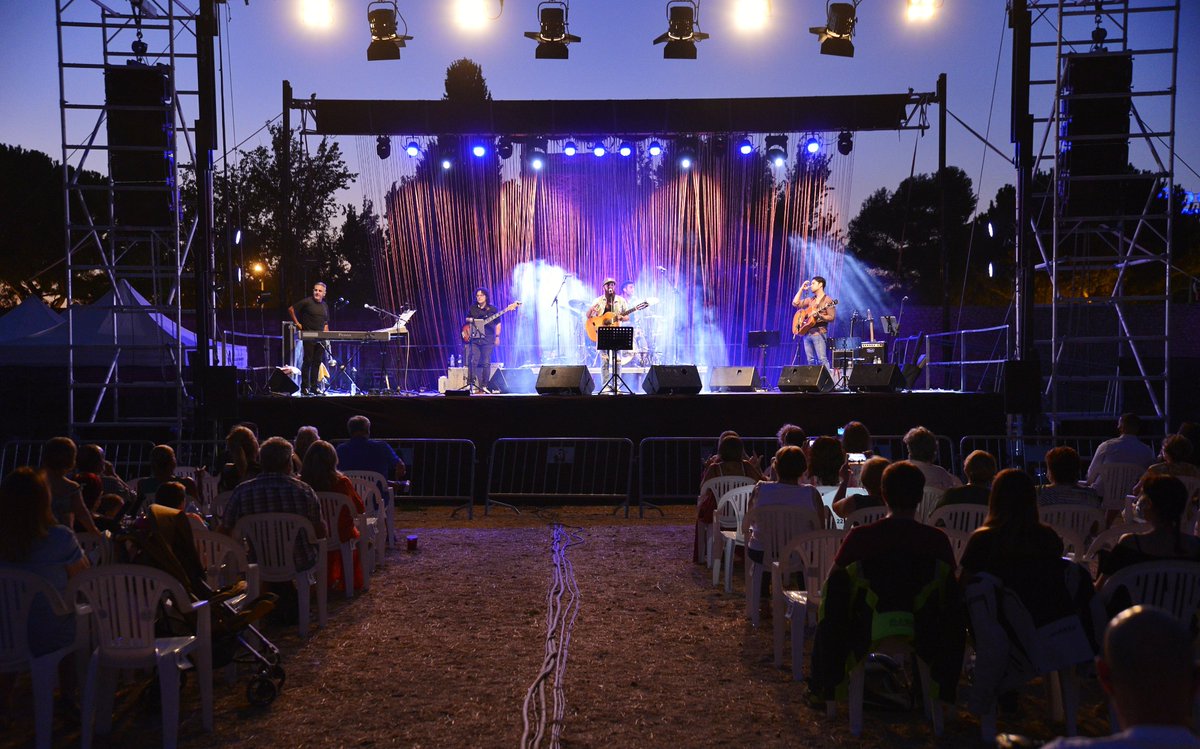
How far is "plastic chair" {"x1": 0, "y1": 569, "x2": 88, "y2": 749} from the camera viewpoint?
3.88 m

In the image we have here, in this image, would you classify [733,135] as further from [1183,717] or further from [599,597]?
[1183,717]

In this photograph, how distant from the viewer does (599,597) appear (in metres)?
6.87

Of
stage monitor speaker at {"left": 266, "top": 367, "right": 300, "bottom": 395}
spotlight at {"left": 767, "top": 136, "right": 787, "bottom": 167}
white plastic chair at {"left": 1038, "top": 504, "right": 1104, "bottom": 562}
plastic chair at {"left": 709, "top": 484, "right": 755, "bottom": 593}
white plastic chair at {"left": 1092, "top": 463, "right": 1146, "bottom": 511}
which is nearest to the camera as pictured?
white plastic chair at {"left": 1038, "top": 504, "right": 1104, "bottom": 562}

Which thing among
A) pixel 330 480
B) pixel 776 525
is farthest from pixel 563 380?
pixel 776 525

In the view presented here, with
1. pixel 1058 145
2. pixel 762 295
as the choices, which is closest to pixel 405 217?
pixel 762 295

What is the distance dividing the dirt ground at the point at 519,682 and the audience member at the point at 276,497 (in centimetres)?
57

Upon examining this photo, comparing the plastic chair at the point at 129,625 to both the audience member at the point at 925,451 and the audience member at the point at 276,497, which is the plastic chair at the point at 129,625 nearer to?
the audience member at the point at 276,497

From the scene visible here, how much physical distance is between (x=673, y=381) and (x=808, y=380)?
83.2 inches

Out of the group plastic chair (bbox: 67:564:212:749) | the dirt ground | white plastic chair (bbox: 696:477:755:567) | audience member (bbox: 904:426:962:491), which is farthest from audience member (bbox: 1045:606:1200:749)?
white plastic chair (bbox: 696:477:755:567)

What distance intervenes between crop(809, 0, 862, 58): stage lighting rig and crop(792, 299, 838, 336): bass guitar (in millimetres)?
4559

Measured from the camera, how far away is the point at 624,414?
12.5 metres

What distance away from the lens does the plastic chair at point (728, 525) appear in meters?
6.91

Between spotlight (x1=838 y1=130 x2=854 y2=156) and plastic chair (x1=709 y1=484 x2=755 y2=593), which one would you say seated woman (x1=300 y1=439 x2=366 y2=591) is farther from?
spotlight (x1=838 y1=130 x2=854 y2=156)

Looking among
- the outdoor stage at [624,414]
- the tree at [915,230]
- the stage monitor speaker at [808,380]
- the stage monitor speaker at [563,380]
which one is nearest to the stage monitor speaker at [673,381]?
the outdoor stage at [624,414]
